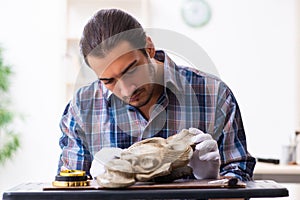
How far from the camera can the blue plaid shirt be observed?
165 cm

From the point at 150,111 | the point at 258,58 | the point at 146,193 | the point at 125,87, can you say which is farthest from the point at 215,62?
the point at 146,193

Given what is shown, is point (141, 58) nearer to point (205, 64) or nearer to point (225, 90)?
point (205, 64)

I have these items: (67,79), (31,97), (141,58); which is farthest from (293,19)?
(141,58)

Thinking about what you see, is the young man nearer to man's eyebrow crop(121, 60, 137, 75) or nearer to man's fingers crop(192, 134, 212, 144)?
man's eyebrow crop(121, 60, 137, 75)

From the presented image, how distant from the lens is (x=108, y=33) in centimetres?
144

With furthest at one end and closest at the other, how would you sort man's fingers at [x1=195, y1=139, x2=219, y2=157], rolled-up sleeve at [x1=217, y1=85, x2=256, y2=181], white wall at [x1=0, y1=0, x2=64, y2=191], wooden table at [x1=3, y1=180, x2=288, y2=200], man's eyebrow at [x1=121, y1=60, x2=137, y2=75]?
white wall at [x1=0, y1=0, x2=64, y2=191] < rolled-up sleeve at [x1=217, y1=85, x2=256, y2=181] < man's eyebrow at [x1=121, y1=60, x2=137, y2=75] < man's fingers at [x1=195, y1=139, x2=219, y2=157] < wooden table at [x1=3, y1=180, x2=288, y2=200]

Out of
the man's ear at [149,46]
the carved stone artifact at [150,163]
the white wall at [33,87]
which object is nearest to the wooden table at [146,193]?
the carved stone artifact at [150,163]

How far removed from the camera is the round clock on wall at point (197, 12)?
159 inches

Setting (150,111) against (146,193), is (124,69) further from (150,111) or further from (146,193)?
(146,193)

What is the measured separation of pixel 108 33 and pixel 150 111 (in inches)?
12.8

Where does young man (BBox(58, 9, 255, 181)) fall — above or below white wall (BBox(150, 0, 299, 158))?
below

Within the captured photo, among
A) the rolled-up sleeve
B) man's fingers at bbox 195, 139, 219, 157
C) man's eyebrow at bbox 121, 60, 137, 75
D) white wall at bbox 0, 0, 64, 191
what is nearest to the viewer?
man's fingers at bbox 195, 139, 219, 157

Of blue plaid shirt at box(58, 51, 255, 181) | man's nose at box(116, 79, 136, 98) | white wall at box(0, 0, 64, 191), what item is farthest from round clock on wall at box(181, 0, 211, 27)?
man's nose at box(116, 79, 136, 98)

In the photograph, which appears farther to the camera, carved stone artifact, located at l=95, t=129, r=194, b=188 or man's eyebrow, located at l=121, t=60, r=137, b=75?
man's eyebrow, located at l=121, t=60, r=137, b=75
